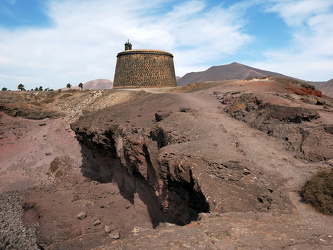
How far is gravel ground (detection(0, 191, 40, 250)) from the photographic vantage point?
1114 cm

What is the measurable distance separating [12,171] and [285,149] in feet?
68.3

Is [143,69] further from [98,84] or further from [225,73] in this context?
[98,84]

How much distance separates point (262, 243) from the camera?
3.86m

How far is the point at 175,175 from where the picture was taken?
746 centimetres

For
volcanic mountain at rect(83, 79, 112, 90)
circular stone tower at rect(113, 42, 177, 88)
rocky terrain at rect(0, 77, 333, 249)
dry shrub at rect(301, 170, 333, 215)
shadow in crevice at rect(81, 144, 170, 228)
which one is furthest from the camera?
volcanic mountain at rect(83, 79, 112, 90)

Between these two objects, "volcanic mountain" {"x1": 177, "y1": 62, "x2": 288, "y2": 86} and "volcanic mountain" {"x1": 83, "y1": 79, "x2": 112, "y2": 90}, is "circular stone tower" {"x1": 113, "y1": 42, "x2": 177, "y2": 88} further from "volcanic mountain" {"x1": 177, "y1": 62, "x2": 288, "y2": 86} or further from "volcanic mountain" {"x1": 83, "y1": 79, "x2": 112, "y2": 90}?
"volcanic mountain" {"x1": 83, "y1": 79, "x2": 112, "y2": 90}

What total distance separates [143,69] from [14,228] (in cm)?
2913

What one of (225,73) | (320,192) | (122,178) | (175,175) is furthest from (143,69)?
(225,73)

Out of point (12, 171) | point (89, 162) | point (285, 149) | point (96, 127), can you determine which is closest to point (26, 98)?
point (12, 171)

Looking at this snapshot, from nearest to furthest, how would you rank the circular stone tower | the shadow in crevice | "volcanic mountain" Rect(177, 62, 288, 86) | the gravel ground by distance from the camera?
the gravel ground < the shadow in crevice < the circular stone tower < "volcanic mountain" Rect(177, 62, 288, 86)

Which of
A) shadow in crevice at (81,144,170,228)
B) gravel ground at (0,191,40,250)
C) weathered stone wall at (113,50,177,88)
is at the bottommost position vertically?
gravel ground at (0,191,40,250)

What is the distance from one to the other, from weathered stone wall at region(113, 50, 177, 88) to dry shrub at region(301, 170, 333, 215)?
3217 centimetres

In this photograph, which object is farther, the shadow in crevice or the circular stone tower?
the circular stone tower

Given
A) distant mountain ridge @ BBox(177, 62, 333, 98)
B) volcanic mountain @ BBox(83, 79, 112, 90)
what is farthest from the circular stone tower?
volcanic mountain @ BBox(83, 79, 112, 90)
